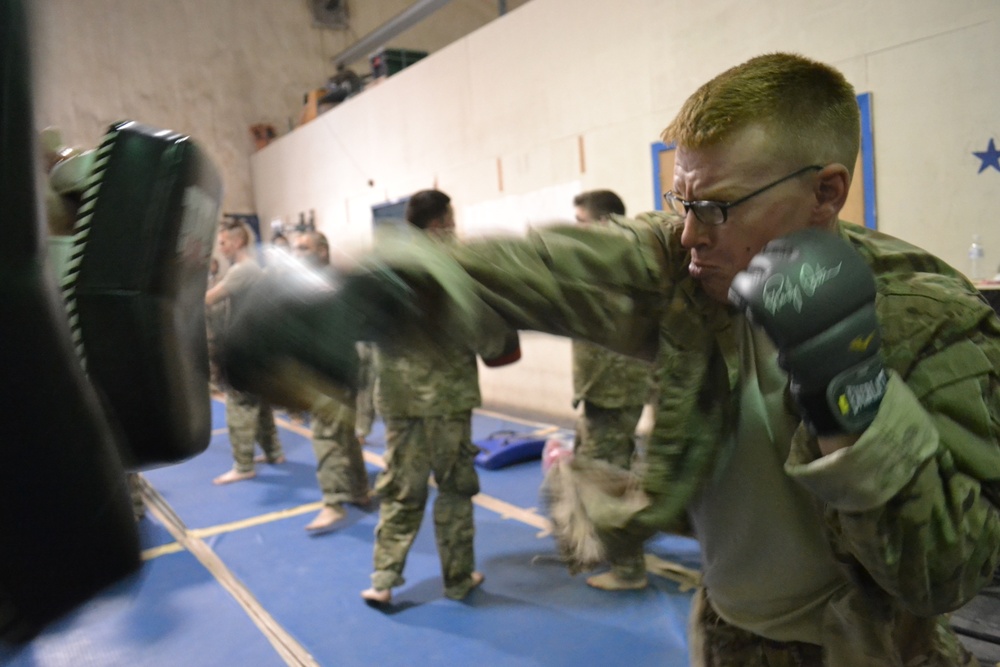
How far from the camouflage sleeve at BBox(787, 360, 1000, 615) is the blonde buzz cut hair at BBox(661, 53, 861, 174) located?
0.34m

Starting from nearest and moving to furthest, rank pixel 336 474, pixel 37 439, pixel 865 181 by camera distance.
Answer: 1. pixel 37 439
2. pixel 865 181
3. pixel 336 474

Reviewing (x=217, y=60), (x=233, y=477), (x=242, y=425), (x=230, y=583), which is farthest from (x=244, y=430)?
(x=217, y=60)

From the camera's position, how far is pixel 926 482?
2.58 feet

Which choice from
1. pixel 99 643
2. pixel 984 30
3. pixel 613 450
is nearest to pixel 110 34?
pixel 99 643

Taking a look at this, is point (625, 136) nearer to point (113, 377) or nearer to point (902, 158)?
point (902, 158)

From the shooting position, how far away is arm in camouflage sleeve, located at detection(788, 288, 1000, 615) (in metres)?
0.77

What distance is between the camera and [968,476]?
0.84 m

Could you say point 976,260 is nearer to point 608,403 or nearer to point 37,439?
point 608,403

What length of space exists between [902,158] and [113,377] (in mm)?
3551

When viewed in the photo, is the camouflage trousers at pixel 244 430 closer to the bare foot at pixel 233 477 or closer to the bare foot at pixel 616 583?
the bare foot at pixel 233 477

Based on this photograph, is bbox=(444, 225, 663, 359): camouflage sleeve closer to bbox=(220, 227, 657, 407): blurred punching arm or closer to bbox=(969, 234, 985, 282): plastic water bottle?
bbox=(220, 227, 657, 407): blurred punching arm

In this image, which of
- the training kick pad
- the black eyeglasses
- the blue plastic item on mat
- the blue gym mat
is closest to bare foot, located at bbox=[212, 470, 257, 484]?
the blue gym mat

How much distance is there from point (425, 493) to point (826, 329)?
2462mm

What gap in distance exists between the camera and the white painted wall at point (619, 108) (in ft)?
10.0
